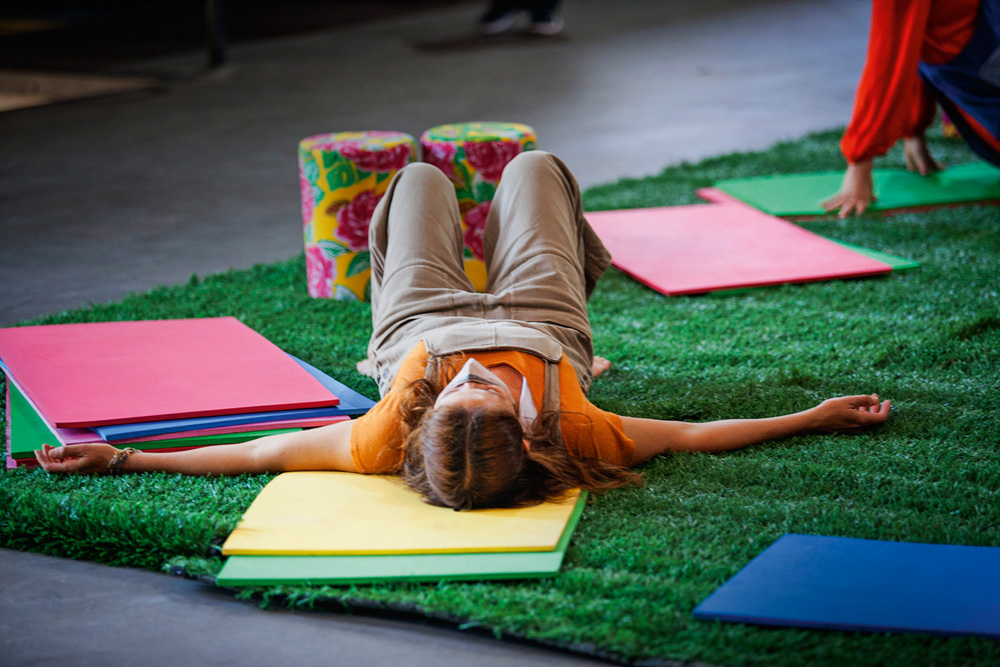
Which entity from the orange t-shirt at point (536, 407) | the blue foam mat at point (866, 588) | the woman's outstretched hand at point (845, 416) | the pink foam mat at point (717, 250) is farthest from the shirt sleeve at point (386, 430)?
the pink foam mat at point (717, 250)

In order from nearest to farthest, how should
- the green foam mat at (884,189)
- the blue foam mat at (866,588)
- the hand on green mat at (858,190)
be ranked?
the blue foam mat at (866,588), the hand on green mat at (858,190), the green foam mat at (884,189)

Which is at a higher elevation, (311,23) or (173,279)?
(311,23)

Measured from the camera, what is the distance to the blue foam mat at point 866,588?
1.62m

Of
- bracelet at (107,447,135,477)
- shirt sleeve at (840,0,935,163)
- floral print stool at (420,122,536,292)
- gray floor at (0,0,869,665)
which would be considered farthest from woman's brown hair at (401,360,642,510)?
shirt sleeve at (840,0,935,163)

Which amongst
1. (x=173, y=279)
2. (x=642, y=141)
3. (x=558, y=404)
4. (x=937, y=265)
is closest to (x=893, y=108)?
(x=937, y=265)

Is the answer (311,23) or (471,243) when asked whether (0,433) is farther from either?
(311,23)

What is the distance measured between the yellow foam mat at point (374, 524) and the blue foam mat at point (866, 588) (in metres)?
0.37

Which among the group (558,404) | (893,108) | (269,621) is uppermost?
(893,108)

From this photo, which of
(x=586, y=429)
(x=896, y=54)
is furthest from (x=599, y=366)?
(x=896, y=54)

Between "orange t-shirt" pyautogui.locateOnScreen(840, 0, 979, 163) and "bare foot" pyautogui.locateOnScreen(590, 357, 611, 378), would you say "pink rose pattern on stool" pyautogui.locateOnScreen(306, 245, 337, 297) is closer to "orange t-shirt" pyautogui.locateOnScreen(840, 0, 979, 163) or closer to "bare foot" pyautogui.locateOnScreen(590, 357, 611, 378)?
"bare foot" pyautogui.locateOnScreen(590, 357, 611, 378)

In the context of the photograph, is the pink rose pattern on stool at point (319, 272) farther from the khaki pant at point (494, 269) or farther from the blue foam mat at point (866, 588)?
the blue foam mat at point (866, 588)

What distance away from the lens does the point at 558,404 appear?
2049 mm

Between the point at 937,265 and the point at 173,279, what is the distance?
282 centimetres

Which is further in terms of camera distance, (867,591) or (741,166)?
(741,166)
